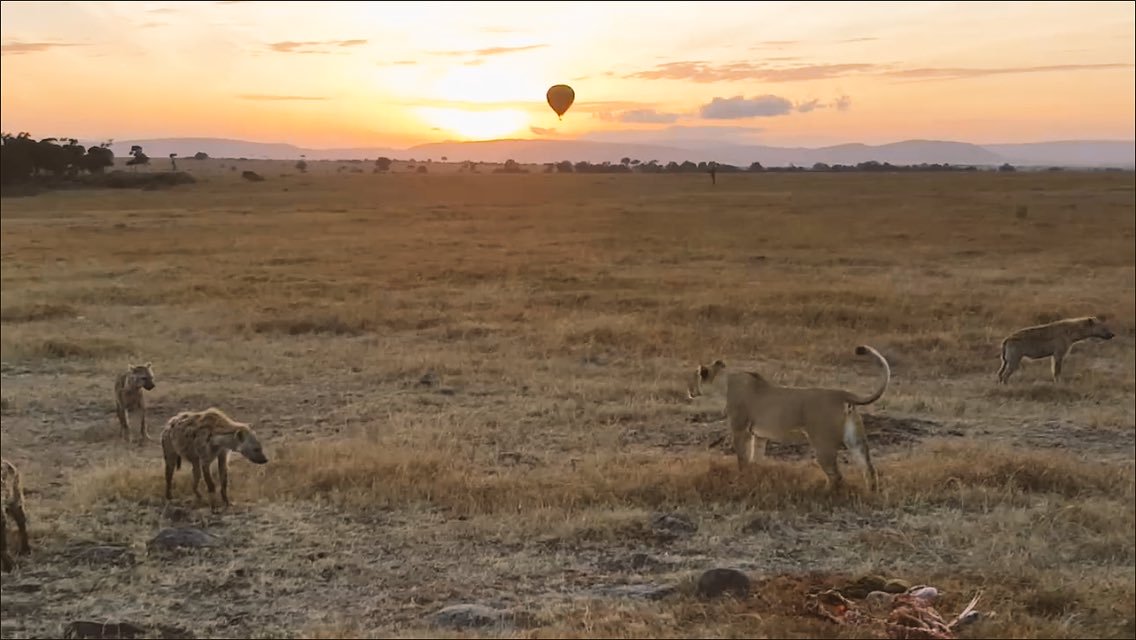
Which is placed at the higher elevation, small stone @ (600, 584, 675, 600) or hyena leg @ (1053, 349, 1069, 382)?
hyena leg @ (1053, 349, 1069, 382)

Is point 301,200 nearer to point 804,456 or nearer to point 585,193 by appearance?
point 585,193

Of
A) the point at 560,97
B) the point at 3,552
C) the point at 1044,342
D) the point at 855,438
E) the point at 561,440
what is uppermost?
the point at 560,97

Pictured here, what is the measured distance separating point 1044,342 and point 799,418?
5.97 meters

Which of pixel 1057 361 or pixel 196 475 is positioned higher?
pixel 1057 361

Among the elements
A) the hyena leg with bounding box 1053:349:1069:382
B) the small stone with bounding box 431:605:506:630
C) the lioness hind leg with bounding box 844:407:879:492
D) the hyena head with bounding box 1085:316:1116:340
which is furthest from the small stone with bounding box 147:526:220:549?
the hyena head with bounding box 1085:316:1116:340

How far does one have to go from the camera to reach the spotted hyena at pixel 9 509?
746 centimetres

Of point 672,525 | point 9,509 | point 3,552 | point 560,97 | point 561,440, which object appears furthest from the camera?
point 560,97

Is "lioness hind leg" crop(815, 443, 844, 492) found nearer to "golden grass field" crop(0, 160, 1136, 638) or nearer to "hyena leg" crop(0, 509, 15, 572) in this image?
"golden grass field" crop(0, 160, 1136, 638)

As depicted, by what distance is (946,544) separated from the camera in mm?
7711

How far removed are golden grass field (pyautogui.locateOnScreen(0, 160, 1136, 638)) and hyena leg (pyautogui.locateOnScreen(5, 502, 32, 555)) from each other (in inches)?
5.2

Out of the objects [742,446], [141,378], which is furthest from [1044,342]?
[141,378]

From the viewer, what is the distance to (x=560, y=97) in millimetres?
21062

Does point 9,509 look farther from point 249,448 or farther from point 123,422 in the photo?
point 123,422

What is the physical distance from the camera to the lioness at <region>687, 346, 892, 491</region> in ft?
28.5
